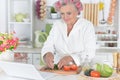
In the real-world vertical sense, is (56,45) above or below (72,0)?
below

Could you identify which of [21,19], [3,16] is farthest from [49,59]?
[3,16]

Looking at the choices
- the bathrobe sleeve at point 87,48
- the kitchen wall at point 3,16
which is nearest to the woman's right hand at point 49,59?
the bathrobe sleeve at point 87,48

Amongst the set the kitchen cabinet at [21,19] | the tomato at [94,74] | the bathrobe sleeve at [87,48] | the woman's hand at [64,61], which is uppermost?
the kitchen cabinet at [21,19]

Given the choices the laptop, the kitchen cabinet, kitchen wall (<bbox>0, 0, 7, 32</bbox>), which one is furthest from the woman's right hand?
kitchen wall (<bbox>0, 0, 7, 32</bbox>)

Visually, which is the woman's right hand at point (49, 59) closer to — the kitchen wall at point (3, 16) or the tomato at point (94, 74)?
the tomato at point (94, 74)

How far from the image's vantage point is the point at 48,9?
3.99m

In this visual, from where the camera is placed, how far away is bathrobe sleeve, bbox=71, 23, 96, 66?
2304 millimetres

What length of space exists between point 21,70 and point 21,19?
7.22ft

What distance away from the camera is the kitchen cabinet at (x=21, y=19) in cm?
384

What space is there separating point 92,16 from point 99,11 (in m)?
0.19

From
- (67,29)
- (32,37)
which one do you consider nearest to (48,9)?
(32,37)

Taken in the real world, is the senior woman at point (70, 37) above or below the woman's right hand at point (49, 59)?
above

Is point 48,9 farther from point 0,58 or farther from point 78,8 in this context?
point 0,58

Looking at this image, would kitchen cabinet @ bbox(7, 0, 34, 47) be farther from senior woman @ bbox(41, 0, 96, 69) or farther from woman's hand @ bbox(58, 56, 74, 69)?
woman's hand @ bbox(58, 56, 74, 69)
